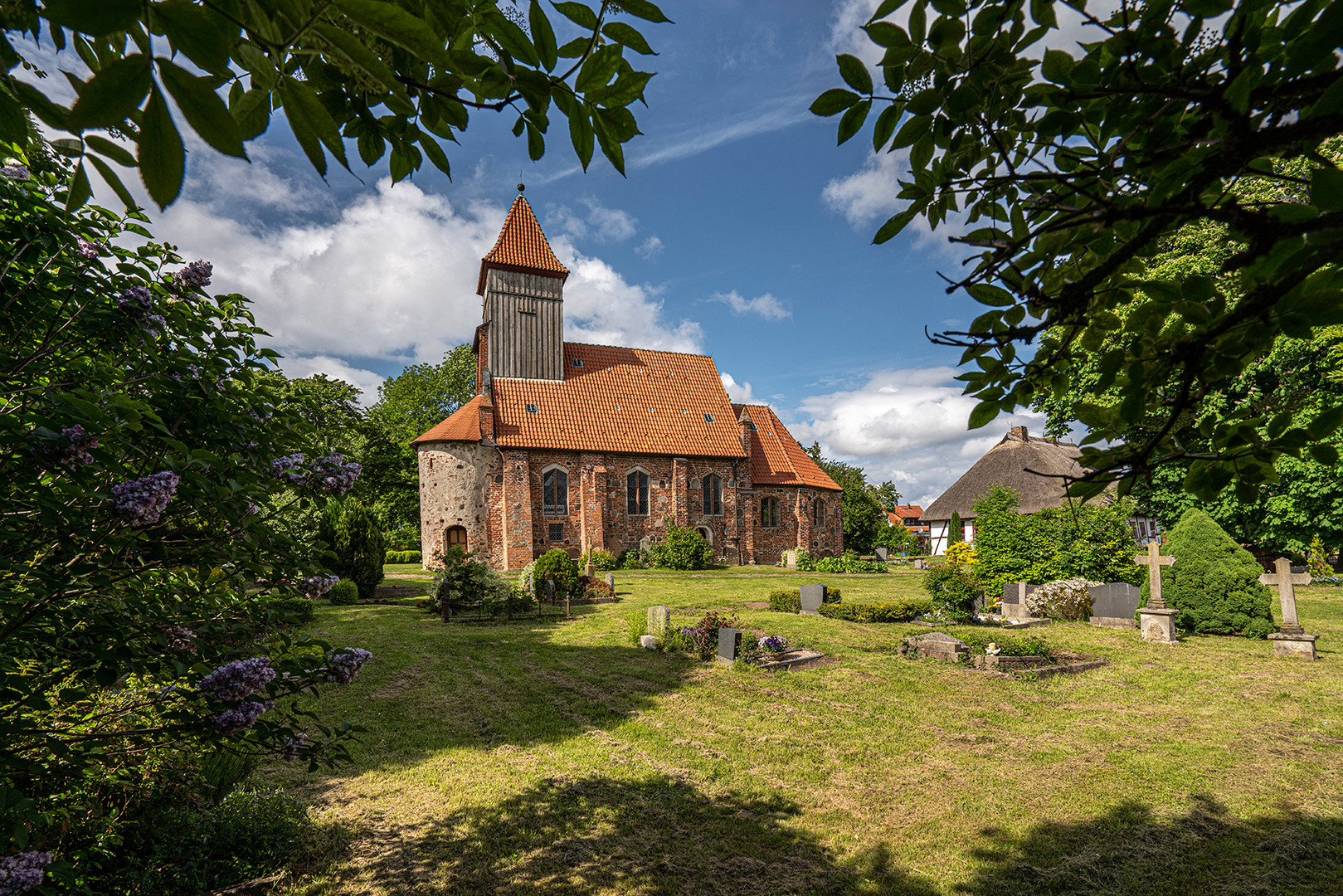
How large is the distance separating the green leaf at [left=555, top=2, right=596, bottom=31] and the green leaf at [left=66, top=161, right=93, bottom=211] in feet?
2.56

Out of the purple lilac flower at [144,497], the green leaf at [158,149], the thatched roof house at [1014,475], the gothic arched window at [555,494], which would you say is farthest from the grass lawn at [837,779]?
the thatched roof house at [1014,475]

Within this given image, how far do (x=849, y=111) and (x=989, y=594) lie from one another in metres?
15.2

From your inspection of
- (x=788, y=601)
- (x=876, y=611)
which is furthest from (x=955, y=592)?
(x=788, y=601)

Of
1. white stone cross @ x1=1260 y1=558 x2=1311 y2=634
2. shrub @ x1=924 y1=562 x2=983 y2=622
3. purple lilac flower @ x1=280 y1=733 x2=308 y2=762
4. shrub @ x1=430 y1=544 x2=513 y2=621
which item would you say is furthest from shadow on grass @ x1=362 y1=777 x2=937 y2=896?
white stone cross @ x1=1260 y1=558 x2=1311 y2=634

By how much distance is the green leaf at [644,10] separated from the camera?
1.05 metres

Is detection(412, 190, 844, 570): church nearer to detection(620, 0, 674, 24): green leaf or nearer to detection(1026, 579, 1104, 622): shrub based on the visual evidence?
detection(1026, 579, 1104, 622): shrub

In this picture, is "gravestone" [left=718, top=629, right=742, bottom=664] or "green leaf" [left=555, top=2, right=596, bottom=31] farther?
"gravestone" [left=718, top=629, right=742, bottom=664]

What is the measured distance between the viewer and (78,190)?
0.91 meters

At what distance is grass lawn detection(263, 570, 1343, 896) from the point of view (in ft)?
13.2

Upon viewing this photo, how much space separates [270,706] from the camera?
7.63 ft

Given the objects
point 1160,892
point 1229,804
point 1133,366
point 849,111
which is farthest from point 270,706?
point 1229,804

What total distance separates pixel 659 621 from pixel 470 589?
21.1 feet

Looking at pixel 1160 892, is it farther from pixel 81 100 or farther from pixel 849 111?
pixel 81 100

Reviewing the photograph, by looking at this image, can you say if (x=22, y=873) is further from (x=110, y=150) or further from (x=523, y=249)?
(x=523, y=249)
